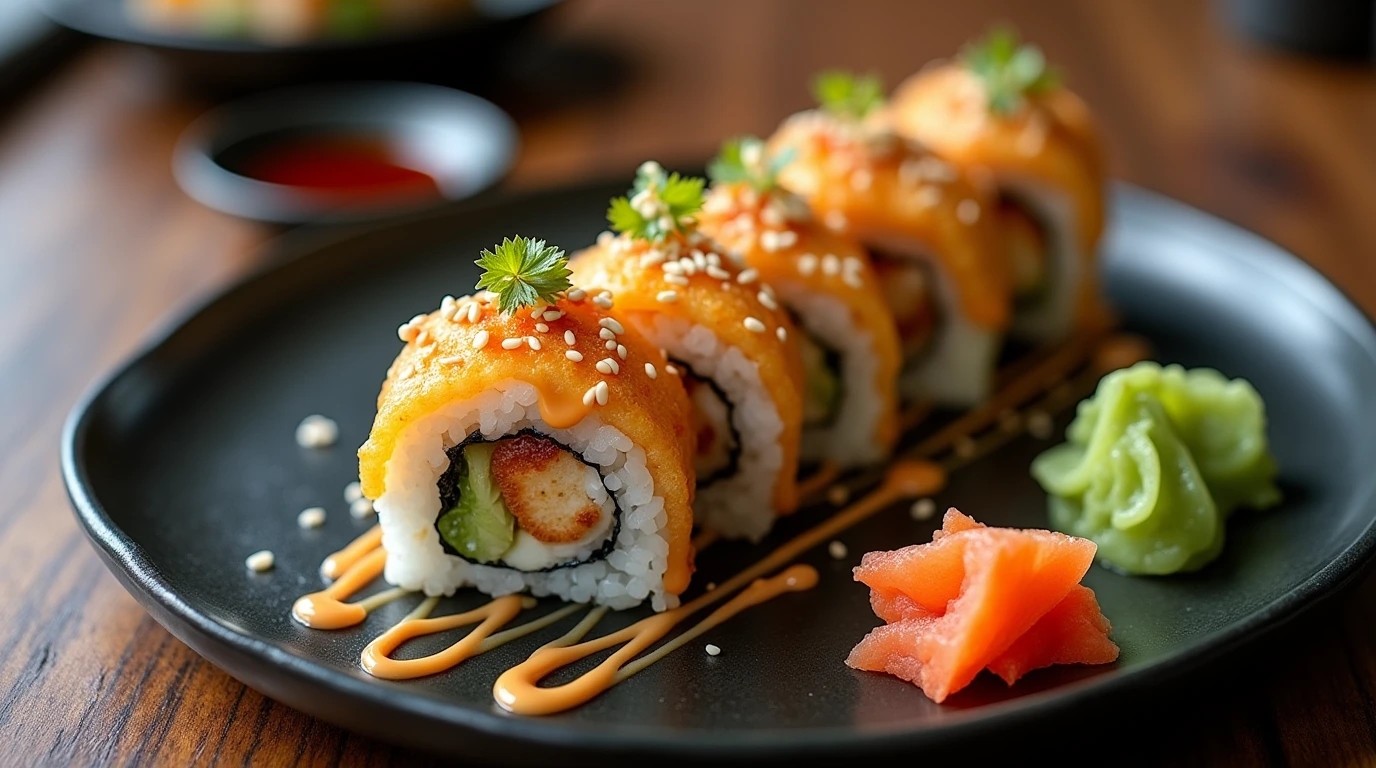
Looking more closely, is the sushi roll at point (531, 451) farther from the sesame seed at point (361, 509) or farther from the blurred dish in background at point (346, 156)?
the blurred dish in background at point (346, 156)

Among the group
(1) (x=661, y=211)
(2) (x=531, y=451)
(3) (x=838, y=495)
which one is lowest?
(3) (x=838, y=495)

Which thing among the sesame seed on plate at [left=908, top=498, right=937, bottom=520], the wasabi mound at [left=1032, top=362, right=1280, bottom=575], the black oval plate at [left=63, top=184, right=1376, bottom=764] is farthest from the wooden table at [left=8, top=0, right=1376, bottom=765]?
the sesame seed on plate at [left=908, top=498, right=937, bottom=520]

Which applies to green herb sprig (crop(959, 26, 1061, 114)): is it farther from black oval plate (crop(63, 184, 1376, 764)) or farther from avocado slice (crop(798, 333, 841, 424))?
avocado slice (crop(798, 333, 841, 424))

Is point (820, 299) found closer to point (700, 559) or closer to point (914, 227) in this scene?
point (914, 227)

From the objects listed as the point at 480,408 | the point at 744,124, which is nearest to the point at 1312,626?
the point at 480,408

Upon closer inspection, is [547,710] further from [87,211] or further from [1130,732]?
[87,211]

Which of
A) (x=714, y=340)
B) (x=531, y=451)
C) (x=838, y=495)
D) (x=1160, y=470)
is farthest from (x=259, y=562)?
(x=1160, y=470)
